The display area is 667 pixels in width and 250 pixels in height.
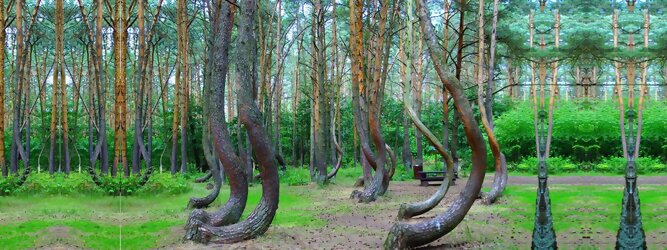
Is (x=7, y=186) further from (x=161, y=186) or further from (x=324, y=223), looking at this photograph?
(x=324, y=223)

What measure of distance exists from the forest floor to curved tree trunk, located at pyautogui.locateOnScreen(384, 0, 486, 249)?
1.89ft

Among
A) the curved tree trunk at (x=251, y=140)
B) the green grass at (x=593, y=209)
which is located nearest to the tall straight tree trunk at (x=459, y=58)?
the green grass at (x=593, y=209)

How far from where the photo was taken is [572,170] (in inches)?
476

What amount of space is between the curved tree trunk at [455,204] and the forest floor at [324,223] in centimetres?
58

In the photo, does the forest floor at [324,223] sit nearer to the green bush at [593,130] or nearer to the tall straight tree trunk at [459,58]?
the green bush at [593,130]

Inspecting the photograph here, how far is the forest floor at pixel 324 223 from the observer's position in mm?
8016

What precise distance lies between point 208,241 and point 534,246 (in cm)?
490

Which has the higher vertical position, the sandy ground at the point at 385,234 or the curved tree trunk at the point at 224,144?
the curved tree trunk at the point at 224,144

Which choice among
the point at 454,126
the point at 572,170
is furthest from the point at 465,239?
the point at 454,126

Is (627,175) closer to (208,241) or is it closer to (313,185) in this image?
(208,241)

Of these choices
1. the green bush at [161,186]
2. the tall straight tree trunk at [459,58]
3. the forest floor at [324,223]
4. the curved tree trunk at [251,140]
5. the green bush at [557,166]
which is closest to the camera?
the forest floor at [324,223]

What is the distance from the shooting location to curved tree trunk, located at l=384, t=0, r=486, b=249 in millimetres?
8703

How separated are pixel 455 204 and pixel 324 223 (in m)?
3.64

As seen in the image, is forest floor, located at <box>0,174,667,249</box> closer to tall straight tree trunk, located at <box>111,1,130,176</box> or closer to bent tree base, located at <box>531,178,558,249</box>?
tall straight tree trunk, located at <box>111,1,130,176</box>
